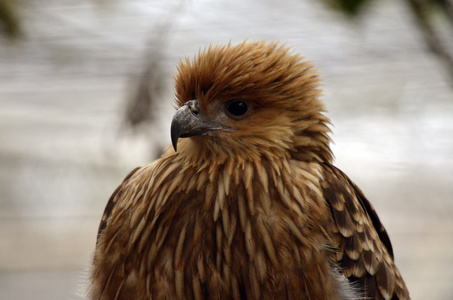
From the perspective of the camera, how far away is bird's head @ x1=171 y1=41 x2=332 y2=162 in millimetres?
2656

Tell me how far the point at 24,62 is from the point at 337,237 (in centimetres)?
322

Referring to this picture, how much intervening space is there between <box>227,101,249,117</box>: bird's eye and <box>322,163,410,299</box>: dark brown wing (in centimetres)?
43

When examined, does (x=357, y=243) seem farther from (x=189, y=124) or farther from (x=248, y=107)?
(x=189, y=124)

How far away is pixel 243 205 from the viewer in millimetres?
2592

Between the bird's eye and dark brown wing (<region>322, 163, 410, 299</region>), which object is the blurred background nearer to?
the bird's eye

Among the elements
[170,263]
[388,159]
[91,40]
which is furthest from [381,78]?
[170,263]

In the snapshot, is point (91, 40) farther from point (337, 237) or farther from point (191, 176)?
point (337, 237)

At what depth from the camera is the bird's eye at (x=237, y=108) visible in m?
2.71

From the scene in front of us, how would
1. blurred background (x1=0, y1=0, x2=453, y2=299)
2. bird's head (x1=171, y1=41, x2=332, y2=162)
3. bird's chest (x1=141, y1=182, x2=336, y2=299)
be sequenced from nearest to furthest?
bird's chest (x1=141, y1=182, x2=336, y2=299) → bird's head (x1=171, y1=41, x2=332, y2=162) → blurred background (x1=0, y1=0, x2=453, y2=299)

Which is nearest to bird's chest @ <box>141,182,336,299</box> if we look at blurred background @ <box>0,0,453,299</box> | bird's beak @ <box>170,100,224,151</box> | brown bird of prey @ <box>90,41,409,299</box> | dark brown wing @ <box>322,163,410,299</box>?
brown bird of prey @ <box>90,41,409,299</box>

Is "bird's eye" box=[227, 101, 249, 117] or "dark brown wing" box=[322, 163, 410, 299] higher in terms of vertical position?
"bird's eye" box=[227, 101, 249, 117]

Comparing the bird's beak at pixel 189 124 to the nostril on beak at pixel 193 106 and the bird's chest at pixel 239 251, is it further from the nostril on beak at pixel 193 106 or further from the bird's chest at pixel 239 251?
the bird's chest at pixel 239 251

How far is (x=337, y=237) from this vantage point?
8.70 ft

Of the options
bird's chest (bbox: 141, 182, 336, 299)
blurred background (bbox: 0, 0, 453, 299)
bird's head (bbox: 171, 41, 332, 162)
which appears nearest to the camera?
bird's chest (bbox: 141, 182, 336, 299)
